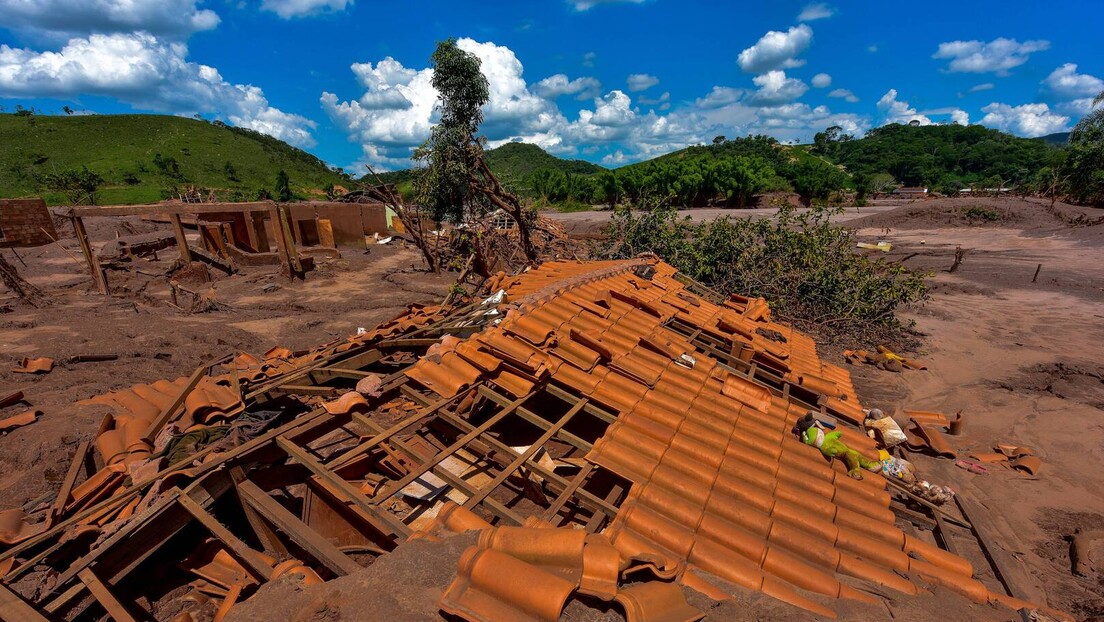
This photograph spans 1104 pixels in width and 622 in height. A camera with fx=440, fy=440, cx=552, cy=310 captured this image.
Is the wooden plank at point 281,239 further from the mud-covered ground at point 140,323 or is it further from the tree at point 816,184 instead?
the tree at point 816,184

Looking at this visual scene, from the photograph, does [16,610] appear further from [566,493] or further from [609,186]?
[609,186]

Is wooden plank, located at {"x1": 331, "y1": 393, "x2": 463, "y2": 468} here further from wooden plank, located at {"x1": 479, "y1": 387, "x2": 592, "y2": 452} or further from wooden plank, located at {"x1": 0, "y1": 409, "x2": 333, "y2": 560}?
wooden plank, located at {"x1": 0, "y1": 409, "x2": 333, "y2": 560}

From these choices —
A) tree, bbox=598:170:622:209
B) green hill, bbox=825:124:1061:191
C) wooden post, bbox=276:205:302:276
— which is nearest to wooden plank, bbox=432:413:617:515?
wooden post, bbox=276:205:302:276

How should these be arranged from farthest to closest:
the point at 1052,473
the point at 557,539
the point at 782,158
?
1. the point at 782,158
2. the point at 1052,473
3. the point at 557,539

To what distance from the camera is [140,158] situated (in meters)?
64.6

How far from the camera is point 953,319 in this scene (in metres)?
14.9

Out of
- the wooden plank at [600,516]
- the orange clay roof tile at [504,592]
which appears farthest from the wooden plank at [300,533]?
the wooden plank at [600,516]

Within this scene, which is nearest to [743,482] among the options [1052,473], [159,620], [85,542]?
[159,620]

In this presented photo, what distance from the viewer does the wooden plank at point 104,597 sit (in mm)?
2424

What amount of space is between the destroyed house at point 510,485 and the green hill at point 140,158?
200ft

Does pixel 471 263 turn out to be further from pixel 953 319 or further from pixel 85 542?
pixel 953 319

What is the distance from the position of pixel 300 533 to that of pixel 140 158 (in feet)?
291

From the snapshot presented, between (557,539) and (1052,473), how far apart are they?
967cm

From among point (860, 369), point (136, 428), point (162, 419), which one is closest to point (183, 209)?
point (136, 428)
